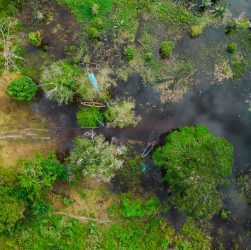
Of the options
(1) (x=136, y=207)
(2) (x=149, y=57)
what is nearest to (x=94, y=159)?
(1) (x=136, y=207)

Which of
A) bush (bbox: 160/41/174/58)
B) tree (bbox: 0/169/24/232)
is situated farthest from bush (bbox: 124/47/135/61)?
tree (bbox: 0/169/24/232)

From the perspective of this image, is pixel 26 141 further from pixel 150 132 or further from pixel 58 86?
pixel 150 132

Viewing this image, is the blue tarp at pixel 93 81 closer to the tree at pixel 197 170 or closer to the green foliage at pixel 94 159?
the green foliage at pixel 94 159

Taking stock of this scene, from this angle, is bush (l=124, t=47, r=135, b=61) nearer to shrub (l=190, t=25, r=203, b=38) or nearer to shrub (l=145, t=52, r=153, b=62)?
shrub (l=145, t=52, r=153, b=62)

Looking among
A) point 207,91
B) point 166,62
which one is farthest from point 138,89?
point 207,91

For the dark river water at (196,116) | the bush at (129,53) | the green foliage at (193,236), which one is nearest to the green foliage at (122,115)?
the dark river water at (196,116)

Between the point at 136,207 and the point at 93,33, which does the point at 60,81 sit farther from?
the point at 136,207
